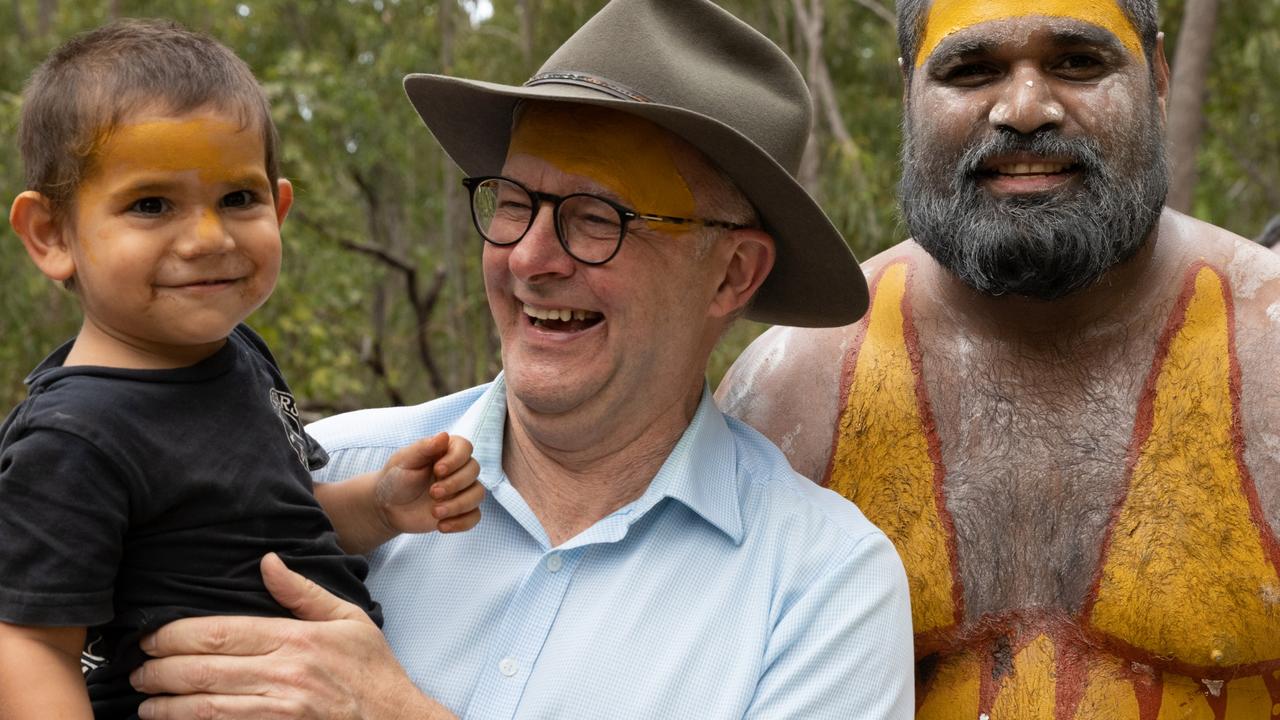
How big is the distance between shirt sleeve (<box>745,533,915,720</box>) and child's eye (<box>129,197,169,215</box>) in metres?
Result: 1.17

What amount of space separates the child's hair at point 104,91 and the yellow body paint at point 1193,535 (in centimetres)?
176

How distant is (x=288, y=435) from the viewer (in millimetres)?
2268

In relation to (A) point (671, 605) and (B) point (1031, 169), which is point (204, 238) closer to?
(A) point (671, 605)

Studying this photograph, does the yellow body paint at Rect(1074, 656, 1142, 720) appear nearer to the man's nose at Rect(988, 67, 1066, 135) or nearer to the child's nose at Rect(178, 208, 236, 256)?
the man's nose at Rect(988, 67, 1066, 135)

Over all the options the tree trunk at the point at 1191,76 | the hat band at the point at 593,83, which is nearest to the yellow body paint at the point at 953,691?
the hat band at the point at 593,83

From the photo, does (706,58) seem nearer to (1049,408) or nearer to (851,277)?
(851,277)

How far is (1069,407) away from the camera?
2826mm

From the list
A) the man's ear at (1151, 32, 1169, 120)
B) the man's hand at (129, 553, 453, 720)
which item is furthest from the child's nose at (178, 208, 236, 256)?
the man's ear at (1151, 32, 1169, 120)

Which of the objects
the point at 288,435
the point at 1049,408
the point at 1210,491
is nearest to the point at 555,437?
the point at 288,435

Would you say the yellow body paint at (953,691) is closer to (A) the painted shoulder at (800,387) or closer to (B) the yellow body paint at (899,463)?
(B) the yellow body paint at (899,463)

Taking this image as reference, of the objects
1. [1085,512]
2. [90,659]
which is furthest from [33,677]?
[1085,512]

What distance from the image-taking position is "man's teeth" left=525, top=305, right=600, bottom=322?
2.51m

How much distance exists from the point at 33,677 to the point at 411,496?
2.26ft

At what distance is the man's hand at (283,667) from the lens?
6.86 ft
